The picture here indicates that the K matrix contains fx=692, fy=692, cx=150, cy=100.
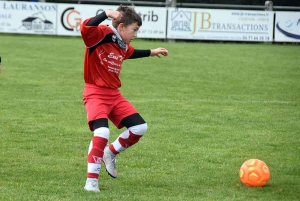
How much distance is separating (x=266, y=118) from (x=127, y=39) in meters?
4.97

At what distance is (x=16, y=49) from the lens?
70.5 feet

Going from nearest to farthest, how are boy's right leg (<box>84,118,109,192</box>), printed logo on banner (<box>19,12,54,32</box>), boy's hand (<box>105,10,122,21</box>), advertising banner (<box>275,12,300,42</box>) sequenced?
boy's hand (<box>105,10,122,21</box>) → boy's right leg (<box>84,118,109,192</box>) → printed logo on banner (<box>19,12,54,32</box>) → advertising banner (<box>275,12,300,42</box>)

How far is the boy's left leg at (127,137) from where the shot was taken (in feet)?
22.0

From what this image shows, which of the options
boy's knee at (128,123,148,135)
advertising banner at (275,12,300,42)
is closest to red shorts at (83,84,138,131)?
boy's knee at (128,123,148,135)

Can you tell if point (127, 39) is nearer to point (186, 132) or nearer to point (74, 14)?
point (186, 132)

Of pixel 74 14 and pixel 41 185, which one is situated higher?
pixel 74 14

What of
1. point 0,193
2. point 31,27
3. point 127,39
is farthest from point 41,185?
point 31,27

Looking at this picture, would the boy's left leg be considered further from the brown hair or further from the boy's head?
the brown hair

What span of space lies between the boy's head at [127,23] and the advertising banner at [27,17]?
19.7 meters

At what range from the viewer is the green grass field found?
6617mm

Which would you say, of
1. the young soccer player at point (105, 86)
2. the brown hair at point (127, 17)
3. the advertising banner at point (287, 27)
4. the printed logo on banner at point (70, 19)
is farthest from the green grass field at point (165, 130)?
the advertising banner at point (287, 27)

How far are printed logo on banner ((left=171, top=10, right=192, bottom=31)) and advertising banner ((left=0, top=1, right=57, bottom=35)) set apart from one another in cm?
449

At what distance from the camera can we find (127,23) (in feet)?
21.5

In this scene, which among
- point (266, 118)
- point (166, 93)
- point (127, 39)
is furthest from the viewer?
point (166, 93)
